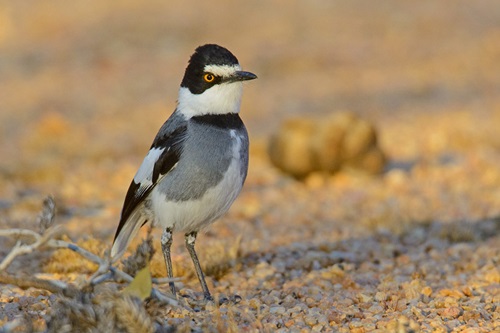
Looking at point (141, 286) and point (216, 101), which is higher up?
point (216, 101)

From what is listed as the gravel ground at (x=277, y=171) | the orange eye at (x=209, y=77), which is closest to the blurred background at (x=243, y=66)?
the gravel ground at (x=277, y=171)

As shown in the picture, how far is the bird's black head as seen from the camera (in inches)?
204

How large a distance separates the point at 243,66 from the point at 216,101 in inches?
373

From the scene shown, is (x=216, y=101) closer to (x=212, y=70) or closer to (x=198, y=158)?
(x=212, y=70)

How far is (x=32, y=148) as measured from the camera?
34.3 feet

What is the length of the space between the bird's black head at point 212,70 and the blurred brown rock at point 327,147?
3.94m

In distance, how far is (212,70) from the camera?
5195 millimetres

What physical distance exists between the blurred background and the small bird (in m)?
2.04

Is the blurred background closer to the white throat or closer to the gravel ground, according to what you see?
the gravel ground

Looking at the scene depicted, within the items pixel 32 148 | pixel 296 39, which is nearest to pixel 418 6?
pixel 296 39

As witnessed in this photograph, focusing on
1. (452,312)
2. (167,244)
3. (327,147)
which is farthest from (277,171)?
(452,312)

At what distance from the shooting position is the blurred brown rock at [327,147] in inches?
359

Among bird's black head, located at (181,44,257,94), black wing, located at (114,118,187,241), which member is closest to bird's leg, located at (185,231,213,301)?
black wing, located at (114,118,187,241)

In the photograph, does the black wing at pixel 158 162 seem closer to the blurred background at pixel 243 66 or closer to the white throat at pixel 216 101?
the white throat at pixel 216 101
